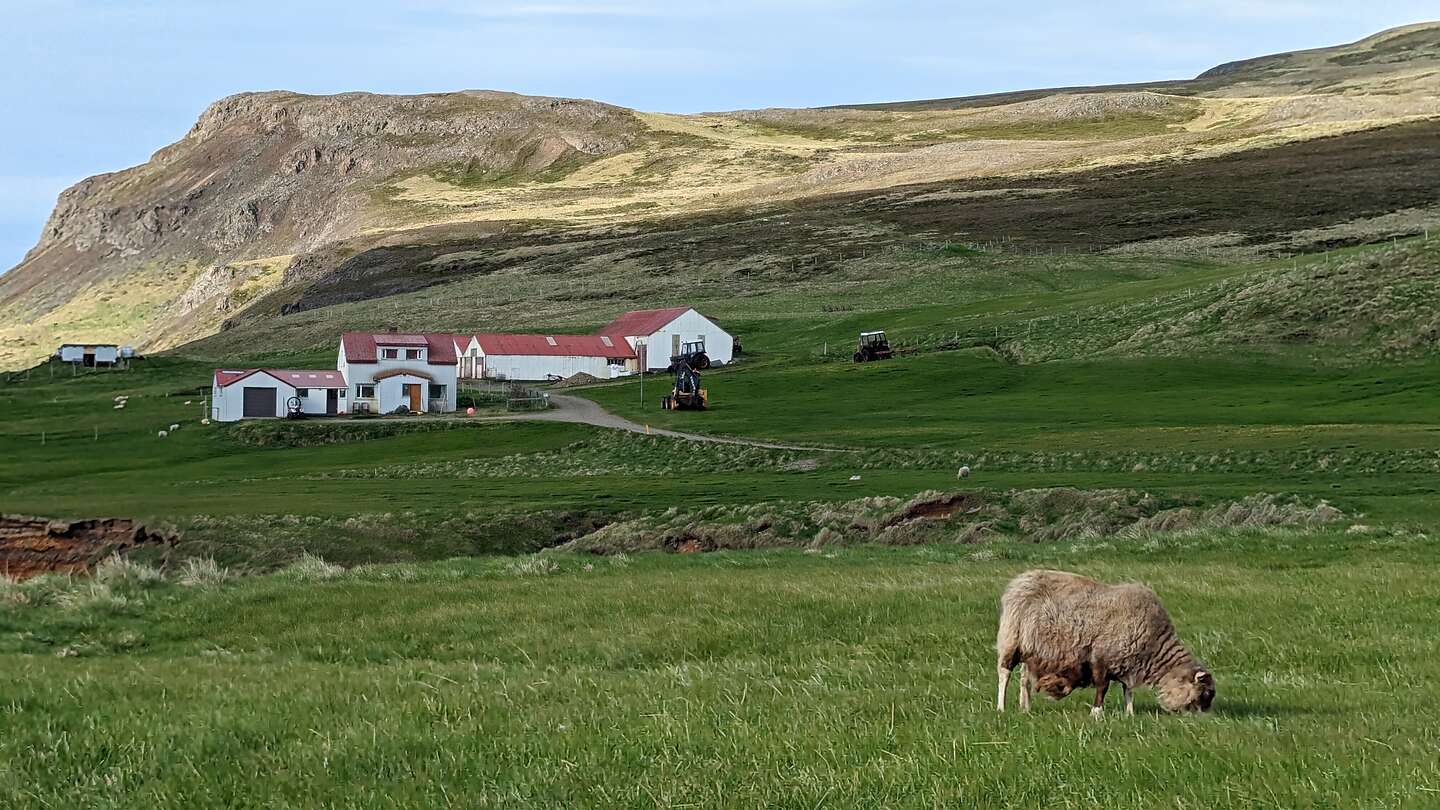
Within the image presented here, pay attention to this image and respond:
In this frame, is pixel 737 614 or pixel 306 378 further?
pixel 306 378

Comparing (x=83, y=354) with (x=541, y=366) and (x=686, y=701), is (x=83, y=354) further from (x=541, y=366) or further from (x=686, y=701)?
(x=686, y=701)

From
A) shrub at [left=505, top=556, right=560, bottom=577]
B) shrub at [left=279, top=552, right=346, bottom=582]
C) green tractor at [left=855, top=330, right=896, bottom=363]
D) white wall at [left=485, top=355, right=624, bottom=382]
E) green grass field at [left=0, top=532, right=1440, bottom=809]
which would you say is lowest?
shrub at [left=505, top=556, right=560, bottom=577]

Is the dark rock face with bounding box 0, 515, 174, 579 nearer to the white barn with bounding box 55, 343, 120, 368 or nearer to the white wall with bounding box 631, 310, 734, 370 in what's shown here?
the white wall with bounding box 631, 310, 734, 370

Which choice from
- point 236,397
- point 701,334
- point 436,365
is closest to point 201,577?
point 236,397

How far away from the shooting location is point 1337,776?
8.25 meters

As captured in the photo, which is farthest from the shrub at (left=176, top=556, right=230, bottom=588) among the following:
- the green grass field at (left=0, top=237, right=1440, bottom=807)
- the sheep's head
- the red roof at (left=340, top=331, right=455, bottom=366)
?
the red roof at (left=340, top=331, right=455, bottom=366)

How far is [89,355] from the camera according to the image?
133250 mm

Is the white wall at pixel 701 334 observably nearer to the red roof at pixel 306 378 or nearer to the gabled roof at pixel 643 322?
the gabled roof at pixel 643 322

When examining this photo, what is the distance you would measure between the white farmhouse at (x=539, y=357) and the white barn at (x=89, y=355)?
39132 millimetres

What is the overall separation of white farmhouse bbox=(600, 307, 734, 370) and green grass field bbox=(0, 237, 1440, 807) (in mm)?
39991

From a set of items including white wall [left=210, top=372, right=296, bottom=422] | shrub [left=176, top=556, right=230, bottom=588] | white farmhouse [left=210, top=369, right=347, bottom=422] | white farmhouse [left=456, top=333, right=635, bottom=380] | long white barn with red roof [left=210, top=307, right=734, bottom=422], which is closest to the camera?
shrub [left=176, top=556, right=230, bottom=588]

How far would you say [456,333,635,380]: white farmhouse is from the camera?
11719 cm

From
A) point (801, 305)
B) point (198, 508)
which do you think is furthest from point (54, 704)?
point (801, 305)

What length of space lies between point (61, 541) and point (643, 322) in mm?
83950
